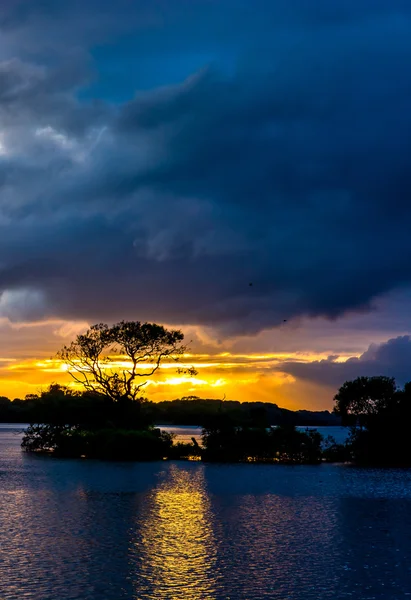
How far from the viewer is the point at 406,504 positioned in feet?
127

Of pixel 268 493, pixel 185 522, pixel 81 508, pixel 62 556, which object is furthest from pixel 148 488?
pixel 62 556

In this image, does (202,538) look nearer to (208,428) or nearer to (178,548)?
(178,548)

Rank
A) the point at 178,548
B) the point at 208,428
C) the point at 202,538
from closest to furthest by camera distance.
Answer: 1. the point at 178,548
2. the point at 202,538
3. the point at 208,428

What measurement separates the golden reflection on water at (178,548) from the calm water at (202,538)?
0.05 m

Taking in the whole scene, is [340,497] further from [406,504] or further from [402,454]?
[402,454]

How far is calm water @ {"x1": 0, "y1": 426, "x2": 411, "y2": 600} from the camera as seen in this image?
757 inches

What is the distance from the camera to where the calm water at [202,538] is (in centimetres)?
1922

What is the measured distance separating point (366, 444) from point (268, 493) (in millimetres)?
28670

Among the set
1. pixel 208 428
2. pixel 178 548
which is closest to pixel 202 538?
pixel 178 548

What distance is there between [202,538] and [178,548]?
2.42 m

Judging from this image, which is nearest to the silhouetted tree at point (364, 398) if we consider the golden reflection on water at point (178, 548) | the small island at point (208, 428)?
the small island at point (208, 428)

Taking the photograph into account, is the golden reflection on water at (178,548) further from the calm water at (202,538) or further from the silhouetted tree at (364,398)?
the silhouetted tree at (364,398)

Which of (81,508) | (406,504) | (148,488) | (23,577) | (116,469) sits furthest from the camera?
(116,469)

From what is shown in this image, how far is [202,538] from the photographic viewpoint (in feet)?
87.5
